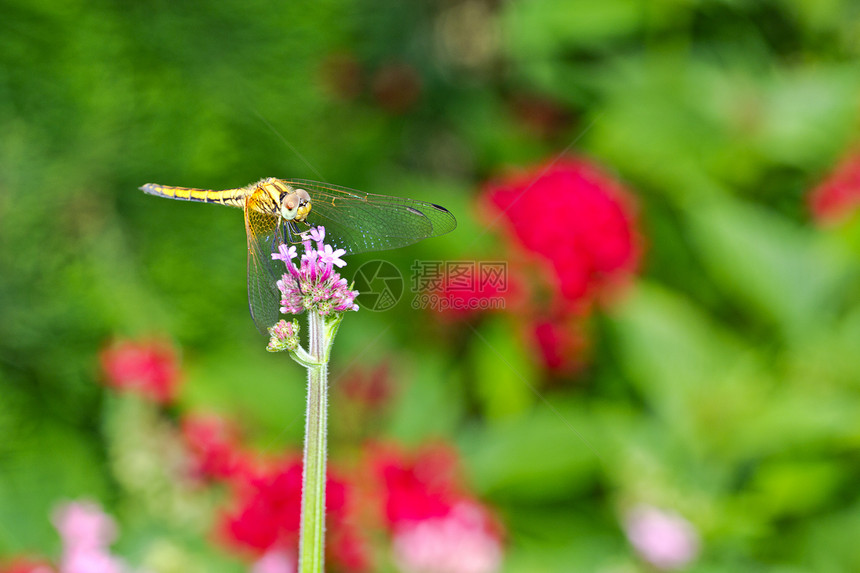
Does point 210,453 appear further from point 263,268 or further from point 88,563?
point 263,268

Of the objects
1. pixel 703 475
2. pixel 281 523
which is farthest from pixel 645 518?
pixel 281 523

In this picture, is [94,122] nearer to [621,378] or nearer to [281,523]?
[281,523]

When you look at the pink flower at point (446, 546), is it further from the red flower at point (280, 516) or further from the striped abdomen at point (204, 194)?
the striped abdomen at point (204, 194)

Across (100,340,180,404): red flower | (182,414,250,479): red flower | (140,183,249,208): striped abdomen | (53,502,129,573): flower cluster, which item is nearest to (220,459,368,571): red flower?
(182,414,250,479): red flower

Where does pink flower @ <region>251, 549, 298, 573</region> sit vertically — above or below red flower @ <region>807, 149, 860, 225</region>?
below

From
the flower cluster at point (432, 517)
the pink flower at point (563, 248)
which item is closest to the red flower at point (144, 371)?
the flower cluster at point (432, 517)

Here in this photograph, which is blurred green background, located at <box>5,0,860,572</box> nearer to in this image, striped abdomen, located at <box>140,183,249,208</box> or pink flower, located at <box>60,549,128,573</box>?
pink flower, located at <box>60,549,128,573</box>
